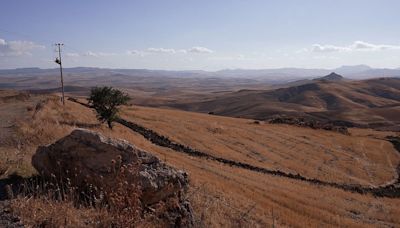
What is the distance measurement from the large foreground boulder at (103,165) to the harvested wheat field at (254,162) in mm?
766

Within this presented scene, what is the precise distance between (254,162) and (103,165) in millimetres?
32461

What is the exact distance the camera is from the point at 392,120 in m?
114

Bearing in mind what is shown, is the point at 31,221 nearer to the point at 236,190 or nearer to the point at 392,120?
the point at 236,190

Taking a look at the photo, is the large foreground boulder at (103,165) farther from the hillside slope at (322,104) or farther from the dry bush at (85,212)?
the hillside slope at (322,104)

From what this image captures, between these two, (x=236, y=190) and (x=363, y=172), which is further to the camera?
(x=363, y=172)

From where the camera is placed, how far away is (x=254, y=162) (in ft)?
133

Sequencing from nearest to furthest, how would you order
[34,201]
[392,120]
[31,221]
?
[31,221]
[34,201]
[392,120]

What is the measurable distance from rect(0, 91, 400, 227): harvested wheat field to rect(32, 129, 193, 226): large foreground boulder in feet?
2.51

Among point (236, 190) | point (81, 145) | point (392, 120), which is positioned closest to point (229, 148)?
point (236, 190)

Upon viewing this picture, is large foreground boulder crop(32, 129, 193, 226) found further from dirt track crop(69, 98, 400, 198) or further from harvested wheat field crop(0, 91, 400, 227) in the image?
dirt track crop(69, 98, 400, 198)

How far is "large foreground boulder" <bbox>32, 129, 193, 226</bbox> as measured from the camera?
29.0 ft

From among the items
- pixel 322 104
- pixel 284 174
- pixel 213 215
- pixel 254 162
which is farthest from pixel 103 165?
pixel 322 104

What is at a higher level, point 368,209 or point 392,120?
point 368,209

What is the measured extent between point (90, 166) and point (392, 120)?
117306 mm
